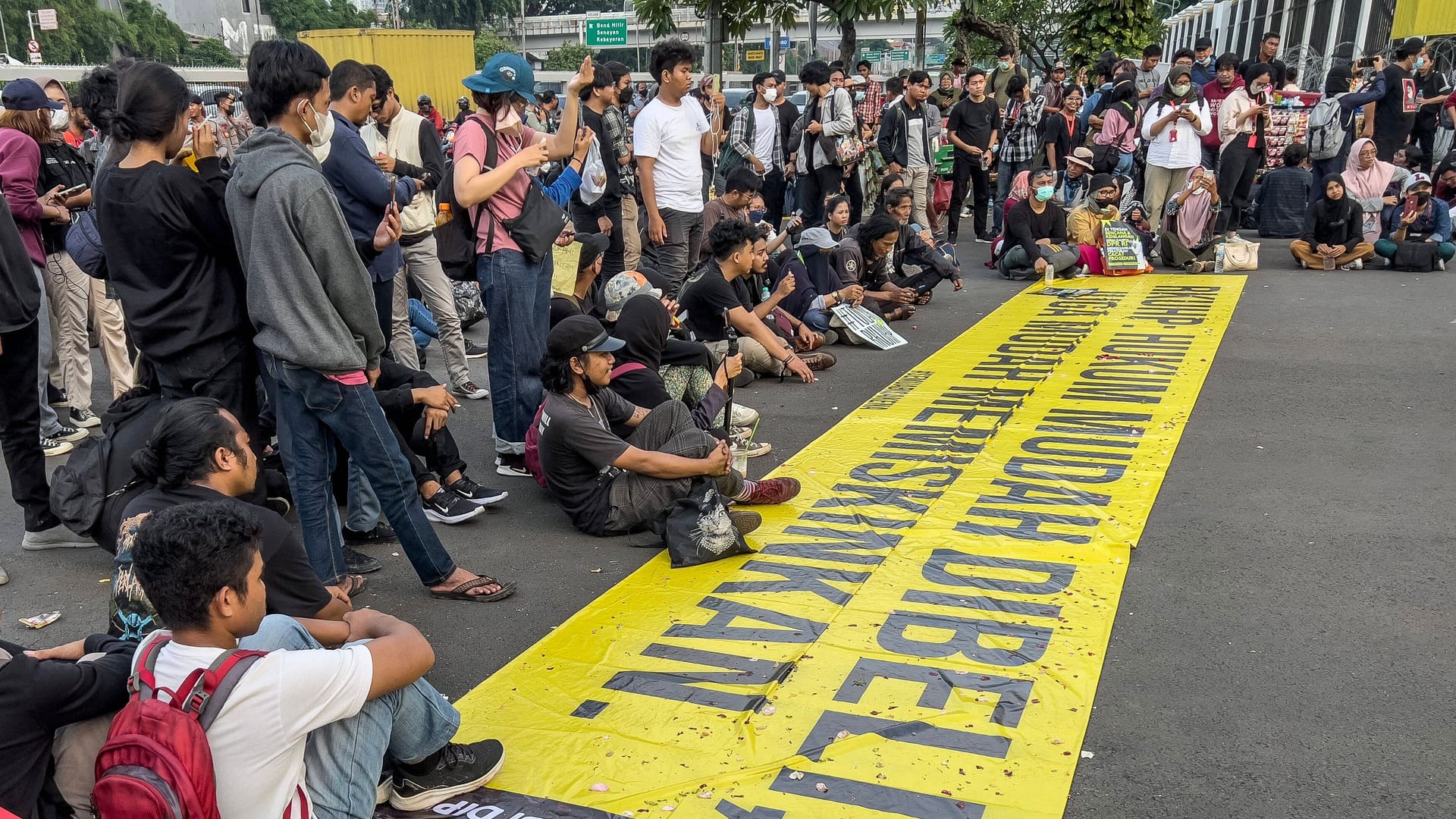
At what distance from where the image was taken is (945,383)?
23.3ft

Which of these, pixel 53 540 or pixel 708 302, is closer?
pixel 53 540

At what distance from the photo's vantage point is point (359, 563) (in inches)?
177

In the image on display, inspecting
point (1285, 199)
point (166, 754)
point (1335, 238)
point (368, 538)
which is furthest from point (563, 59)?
point (166, 754)

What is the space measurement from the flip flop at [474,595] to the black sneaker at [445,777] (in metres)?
1.13

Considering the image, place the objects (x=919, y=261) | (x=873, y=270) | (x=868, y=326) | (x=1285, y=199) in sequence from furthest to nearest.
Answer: (x=1285, y=199) → (x=919, y=261) → (x=873, y=270) → (x=868, y=326)

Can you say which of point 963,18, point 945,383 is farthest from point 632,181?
point 963,18

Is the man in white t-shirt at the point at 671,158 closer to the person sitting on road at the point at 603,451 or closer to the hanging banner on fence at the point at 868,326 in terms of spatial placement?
the hanging banner on fence at the point at 868,326

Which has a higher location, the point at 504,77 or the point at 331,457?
the point at 504,77

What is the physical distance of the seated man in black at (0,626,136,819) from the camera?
221 cm

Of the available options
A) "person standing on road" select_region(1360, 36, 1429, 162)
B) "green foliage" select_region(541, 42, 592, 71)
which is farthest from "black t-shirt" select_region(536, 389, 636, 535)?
"green foliage" select_region(541, 42, 592, 71)

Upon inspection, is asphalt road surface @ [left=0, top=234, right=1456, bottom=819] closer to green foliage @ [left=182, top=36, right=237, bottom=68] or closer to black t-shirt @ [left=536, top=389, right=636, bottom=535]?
black t-shirt @ [left=536, top=389, right=636, bottom=535]

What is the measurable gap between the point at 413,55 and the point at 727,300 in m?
19.9

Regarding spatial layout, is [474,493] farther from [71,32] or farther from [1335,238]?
[71,32]

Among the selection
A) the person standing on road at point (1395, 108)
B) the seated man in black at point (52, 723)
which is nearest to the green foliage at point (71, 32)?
the person standing on road at point (1395, 108)
